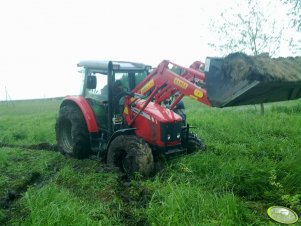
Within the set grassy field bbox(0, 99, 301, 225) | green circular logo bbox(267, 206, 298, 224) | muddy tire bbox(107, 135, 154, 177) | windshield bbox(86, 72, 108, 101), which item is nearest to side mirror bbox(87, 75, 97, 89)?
windshield bbox(86, 72, 108, 101)

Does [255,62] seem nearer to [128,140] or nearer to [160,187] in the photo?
[160,187]

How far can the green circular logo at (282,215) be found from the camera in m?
4.01

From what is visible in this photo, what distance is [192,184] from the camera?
528cm

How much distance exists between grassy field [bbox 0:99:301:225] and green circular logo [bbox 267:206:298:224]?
0.09 metres

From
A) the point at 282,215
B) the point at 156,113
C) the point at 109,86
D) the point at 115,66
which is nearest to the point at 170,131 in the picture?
the point at 156,113

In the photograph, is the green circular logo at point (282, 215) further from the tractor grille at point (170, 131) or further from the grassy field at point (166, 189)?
the tractor grille at point (170, 131)

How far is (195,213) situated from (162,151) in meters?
2.21

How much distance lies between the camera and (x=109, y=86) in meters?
6.73

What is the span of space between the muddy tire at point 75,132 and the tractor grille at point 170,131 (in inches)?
75.2

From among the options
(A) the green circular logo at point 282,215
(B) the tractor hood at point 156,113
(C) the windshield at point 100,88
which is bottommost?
(A) the green circular logo at point 282,215

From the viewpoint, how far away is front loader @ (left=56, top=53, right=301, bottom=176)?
597cm

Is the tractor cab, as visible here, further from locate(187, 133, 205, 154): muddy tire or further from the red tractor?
locate(187, 133, 205, 154): muddy tire

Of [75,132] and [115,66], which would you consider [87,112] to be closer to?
[75,132]

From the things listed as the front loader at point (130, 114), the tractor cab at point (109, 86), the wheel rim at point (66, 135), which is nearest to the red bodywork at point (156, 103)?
the front loader at point (130, 114)
